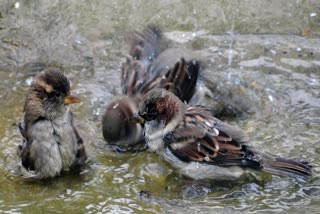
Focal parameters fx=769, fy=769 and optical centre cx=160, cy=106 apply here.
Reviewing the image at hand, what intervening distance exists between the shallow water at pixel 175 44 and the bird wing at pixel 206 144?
7.0 inches

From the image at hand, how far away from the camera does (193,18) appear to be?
801 cm

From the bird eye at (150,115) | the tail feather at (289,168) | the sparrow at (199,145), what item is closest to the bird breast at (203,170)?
the sparrow at (199,145)

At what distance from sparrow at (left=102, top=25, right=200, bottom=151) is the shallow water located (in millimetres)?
196

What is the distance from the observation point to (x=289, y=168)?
5512 mm

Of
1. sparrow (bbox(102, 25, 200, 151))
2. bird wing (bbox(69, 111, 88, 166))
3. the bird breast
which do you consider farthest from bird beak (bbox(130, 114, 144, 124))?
bird wing (bbox(69, 111, 88, 166))

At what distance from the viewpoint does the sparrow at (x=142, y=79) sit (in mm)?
6277

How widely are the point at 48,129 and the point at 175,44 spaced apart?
98.5 inches

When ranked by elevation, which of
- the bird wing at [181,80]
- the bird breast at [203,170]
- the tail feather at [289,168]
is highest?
the bird wing at [181,80]

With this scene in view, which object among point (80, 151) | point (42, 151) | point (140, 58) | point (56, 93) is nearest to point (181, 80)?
point (140, 58)

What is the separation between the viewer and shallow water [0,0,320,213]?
534 cm

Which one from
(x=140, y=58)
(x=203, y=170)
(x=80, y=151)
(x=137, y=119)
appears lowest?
(x=203, y=170)

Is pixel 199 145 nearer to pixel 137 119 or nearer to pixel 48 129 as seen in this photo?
pixel 137 119

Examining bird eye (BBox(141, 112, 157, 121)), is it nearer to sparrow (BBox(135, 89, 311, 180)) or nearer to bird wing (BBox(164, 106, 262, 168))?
sparrow (BBox(135, 89, 311, 180))

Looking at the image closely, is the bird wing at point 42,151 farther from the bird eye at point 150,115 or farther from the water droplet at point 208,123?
the water droplet at point 208,123
